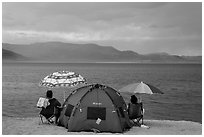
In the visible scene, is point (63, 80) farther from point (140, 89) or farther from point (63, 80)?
point (140, 89)

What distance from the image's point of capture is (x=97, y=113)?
959cm

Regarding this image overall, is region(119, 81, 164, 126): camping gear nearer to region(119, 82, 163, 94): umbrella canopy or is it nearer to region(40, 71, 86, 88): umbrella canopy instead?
region(119, 82, 163, 94): umbrella canopy

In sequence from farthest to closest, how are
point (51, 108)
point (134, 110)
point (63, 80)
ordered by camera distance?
point (63, 80) < point (51, 108) < point (134, 110)

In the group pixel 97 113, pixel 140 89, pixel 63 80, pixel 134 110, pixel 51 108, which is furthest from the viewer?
pixel 63 80

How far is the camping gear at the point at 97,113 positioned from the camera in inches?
376

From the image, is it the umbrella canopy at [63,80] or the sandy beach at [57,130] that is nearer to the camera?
the sandy beach at [57,130]

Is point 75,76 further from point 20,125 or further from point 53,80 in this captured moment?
point 20,125

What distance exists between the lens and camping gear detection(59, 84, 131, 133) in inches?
376

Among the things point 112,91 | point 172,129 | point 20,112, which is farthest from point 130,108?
point 20,112

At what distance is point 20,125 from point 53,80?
5.84 feet

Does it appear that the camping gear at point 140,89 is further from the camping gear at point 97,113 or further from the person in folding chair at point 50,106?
the person in folding chair at point 50,106

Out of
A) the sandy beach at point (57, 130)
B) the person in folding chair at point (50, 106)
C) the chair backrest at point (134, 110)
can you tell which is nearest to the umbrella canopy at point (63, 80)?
the person in folding chair at point (50, 106)

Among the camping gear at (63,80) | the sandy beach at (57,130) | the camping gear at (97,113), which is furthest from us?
the camping gear at (63,80)

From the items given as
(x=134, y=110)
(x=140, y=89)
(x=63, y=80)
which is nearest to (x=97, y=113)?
(x=134, y=110)
